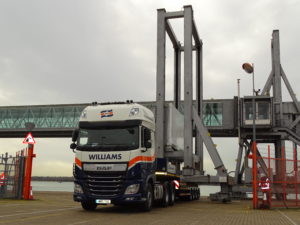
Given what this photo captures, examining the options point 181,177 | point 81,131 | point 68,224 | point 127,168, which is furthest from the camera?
point 181,177

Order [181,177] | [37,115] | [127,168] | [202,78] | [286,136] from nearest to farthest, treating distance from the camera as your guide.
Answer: [127,168] < [181,177] < [202,78] < [286,136] < [37,115]

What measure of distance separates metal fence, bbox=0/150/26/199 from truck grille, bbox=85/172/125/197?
9017 mm

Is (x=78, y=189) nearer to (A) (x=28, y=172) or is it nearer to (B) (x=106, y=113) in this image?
(B) (x=106, y=113)

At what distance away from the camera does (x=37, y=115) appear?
61344mm

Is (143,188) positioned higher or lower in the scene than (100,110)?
lower

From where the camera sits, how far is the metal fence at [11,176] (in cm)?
2109

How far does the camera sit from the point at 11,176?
21.2 m

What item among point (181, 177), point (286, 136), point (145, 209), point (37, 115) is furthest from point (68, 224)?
point (37, 115)

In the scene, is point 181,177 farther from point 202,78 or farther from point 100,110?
point 202,78

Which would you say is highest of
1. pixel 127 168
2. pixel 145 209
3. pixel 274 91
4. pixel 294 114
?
pixel 274 91

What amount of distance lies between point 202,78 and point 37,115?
3683 centimetres

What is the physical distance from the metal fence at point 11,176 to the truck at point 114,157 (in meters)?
7.88

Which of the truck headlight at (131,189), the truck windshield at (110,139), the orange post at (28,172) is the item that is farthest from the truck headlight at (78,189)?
the orange post at (28,172)

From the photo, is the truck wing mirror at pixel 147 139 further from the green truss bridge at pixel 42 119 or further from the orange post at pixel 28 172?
the green truss bridge at pixel 42 119
